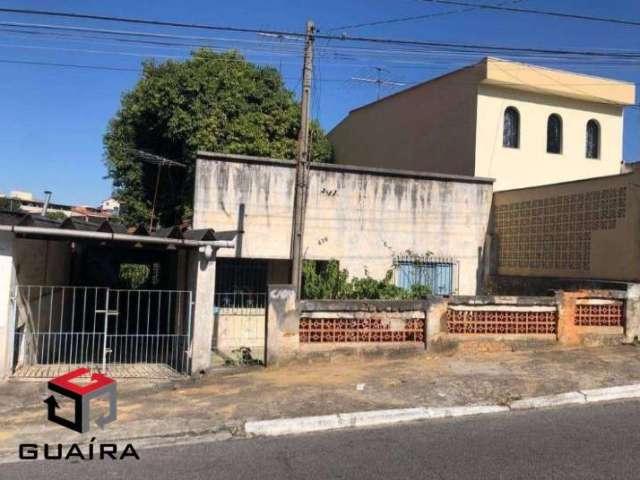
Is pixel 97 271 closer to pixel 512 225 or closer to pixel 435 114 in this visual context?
pixel 435 114

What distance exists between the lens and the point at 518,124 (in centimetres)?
1705

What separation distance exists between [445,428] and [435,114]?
1387 centimetres

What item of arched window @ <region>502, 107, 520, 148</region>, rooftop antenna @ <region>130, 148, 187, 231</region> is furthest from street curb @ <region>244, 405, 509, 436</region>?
rooftop antenna @ <region>130, 148, 187, 231</region>

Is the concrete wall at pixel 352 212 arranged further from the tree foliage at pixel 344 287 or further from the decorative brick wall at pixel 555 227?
the decorative brick wall at pixel 555 227

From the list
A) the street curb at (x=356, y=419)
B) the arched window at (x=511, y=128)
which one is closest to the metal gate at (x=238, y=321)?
the street curb at (x=356, y=419)

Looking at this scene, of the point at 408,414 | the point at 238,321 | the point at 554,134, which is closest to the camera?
the point at 408,414

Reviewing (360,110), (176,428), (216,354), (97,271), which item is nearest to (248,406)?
(176,428)

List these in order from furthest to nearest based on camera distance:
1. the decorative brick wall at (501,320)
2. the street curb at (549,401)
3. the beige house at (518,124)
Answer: the beige house at (518,124) → the decorative brick wall at (501,320) → the street curb at (549,401)

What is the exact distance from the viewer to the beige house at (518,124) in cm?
1659

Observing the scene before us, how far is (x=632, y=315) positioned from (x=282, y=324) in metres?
6.67

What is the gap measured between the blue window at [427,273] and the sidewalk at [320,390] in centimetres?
458

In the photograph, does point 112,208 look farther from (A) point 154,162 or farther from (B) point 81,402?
(B) point 81,402

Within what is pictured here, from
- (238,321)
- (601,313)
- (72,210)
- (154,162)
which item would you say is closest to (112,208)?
(72,210)

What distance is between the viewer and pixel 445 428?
20.0ft
